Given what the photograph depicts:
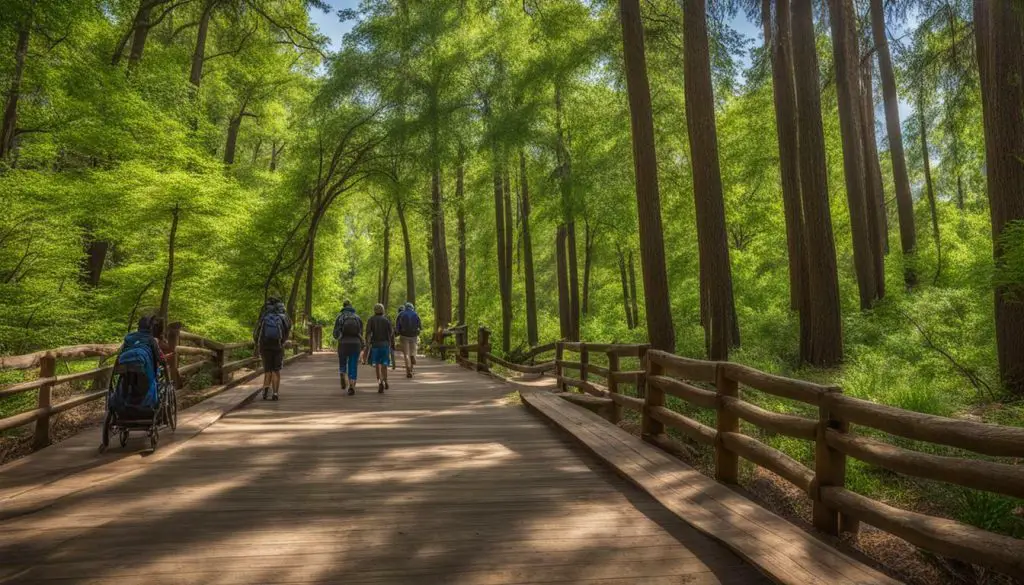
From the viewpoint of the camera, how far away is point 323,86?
864 inches

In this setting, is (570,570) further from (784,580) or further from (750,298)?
(750,298)

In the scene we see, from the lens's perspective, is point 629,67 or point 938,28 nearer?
point 629,67

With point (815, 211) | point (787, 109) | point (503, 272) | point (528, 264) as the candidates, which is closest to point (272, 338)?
point (815, 211)

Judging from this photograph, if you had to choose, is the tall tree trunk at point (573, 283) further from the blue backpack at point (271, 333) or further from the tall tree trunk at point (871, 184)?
the blue backpack at point (271, 333)

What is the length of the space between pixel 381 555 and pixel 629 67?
10.6 m

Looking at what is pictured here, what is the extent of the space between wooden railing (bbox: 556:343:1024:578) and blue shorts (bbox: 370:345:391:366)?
7.25 m

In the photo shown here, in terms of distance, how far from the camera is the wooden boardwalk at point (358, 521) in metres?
3.23

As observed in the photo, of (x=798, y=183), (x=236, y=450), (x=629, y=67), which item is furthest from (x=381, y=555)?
(x=798, y=183)

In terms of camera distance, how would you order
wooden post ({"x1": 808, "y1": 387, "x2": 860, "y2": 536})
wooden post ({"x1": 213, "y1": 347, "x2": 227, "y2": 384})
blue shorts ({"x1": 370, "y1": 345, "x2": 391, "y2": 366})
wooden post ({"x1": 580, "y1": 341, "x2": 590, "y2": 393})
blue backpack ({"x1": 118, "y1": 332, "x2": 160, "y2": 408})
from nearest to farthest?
wooden post ({"x1": 808, "y1": 387, "x2": 860, "y2": 536}) → blue backpack ({"x1": 118, "y1": 332, "x2": 160, "y2": 408}) → wooden post ({"x1": 580, "y1": 341, "x2": 590, "y2": 393}) → wooden post ({"x1": 213, "y1": 347, "x2": 227, "y2": 384}) → blue shorts ({"x1": 370, "y1": 345, "x2": 391, "y2": 366})

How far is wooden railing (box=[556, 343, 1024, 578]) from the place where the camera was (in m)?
2.96

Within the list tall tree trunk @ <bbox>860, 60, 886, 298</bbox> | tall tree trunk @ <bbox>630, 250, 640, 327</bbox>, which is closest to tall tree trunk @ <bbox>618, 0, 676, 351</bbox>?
tall tree trunk @ <bbox>860, 60, 886, 298</bbox>

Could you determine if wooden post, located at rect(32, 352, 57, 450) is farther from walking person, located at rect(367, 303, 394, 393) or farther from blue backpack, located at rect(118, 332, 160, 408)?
walking person, located at rect(367, 303, 394, 393)

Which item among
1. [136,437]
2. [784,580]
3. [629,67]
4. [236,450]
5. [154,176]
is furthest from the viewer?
[154,176]

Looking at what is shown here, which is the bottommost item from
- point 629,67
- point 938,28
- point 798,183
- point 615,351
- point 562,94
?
point 615,351
